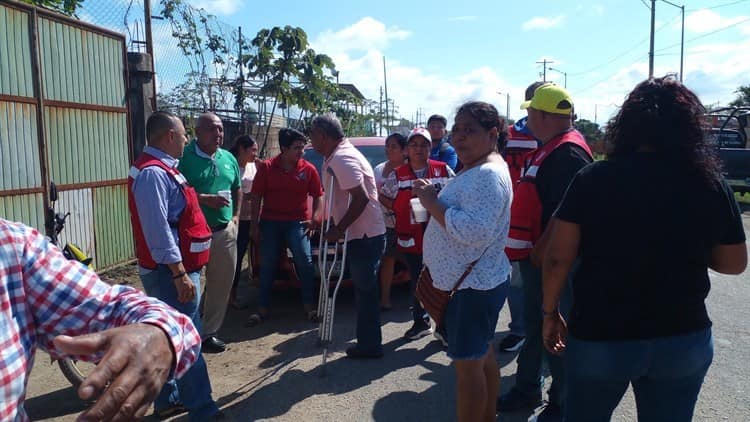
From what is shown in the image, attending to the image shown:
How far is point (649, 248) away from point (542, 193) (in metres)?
1.14

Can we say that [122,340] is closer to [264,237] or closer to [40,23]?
[264,237]

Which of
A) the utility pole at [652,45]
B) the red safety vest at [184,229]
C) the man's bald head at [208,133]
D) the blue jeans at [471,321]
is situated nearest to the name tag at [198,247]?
the red safety vest at [184,229]

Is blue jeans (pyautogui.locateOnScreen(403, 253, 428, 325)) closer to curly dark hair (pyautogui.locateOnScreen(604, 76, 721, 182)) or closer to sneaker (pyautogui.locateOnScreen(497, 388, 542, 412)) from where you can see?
sneaker (pyautogui.locateOnScreen(497, 388, 542, 412))

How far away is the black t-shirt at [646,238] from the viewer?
6.34ft

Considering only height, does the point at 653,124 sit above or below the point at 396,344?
above

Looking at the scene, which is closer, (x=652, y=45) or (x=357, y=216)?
(x=357, y=216)

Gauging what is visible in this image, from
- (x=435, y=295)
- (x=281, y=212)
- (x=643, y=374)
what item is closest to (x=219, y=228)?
(x=281, y=212)

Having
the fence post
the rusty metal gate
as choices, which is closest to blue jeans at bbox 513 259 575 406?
the rusty metal gate

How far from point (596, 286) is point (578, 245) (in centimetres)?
17

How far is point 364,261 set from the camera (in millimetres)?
4223

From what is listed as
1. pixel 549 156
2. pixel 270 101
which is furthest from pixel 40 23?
pixel 549 156

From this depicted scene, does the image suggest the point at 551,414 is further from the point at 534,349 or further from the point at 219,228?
the point at 219,228

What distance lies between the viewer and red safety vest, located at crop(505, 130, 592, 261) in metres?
3.07

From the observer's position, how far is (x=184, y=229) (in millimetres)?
3305
